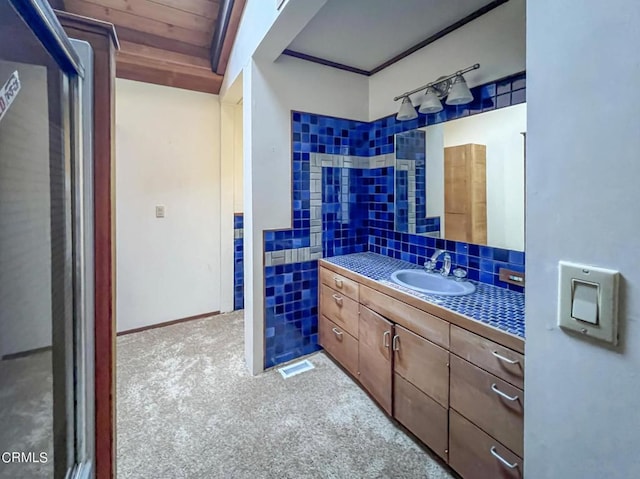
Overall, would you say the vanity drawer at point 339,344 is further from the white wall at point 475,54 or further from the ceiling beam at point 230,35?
the ceiling beam at point 230,35

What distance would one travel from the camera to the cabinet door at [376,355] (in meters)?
1.73

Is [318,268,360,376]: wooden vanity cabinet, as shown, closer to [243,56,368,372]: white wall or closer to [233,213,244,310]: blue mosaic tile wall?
[243,56,368,372]: white wall

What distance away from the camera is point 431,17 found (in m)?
1.82

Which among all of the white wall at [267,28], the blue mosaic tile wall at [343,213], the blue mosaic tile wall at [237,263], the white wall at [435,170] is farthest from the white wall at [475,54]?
the blue mosaic tile wall at [237,263]

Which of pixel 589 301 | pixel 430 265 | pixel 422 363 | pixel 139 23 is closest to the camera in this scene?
pixel 589 301

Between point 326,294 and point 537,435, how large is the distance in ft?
5.90

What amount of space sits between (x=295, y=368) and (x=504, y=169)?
6.23ft

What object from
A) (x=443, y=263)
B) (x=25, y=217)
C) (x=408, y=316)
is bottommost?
(x=408, y=316)

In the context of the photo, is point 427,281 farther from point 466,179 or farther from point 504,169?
point 504,169

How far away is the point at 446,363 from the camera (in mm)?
1378

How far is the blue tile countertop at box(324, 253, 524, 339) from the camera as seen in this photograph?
1212 millimetres

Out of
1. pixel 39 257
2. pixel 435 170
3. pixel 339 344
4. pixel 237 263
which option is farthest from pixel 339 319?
pixel 39 257

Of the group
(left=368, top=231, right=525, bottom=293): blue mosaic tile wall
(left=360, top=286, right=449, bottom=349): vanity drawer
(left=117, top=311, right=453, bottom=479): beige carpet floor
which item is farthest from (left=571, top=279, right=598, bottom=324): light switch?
(left=117, top=311, right=453, bottom=479): beige carpet floor

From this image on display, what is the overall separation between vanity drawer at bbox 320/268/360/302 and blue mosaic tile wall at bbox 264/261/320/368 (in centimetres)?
11
